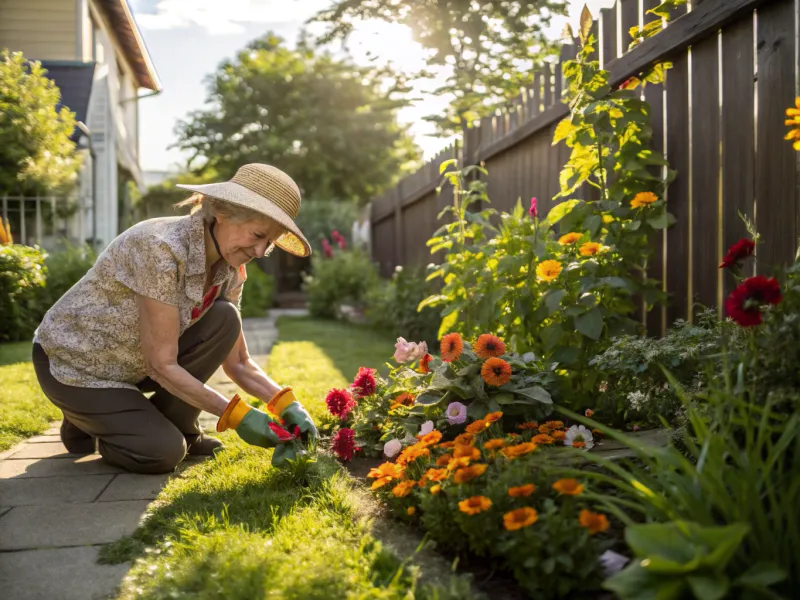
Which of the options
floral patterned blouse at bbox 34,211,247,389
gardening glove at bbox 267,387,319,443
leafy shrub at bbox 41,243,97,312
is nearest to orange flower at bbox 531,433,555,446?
gardening glove at bbox 267,387,319,443

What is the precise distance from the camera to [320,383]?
14.6ft

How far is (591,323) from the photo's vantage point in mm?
2859

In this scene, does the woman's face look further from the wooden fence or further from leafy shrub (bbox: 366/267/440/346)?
leafy shrub (bbox: 366/267/440/346)

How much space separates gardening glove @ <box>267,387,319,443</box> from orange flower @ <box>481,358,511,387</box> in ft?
2.09

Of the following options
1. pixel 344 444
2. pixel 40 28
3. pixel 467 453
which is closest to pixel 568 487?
pixel 467 453

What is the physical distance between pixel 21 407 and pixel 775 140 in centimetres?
361

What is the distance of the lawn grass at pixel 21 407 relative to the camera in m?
3.43

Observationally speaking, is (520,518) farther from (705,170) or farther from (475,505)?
(705,170)

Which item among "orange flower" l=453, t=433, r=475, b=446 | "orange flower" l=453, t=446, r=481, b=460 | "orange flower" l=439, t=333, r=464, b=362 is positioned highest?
"orange flower" l=439, t=333, r=464, b=362

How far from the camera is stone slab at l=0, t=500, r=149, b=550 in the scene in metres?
2.11

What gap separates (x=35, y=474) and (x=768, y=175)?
285cm

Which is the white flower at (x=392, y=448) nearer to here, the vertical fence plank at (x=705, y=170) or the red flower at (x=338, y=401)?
the red flower at (x=338, y=401)

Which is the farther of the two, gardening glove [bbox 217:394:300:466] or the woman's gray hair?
the woman's gray hair

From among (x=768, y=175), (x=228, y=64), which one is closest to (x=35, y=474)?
(x=768, y=175)
